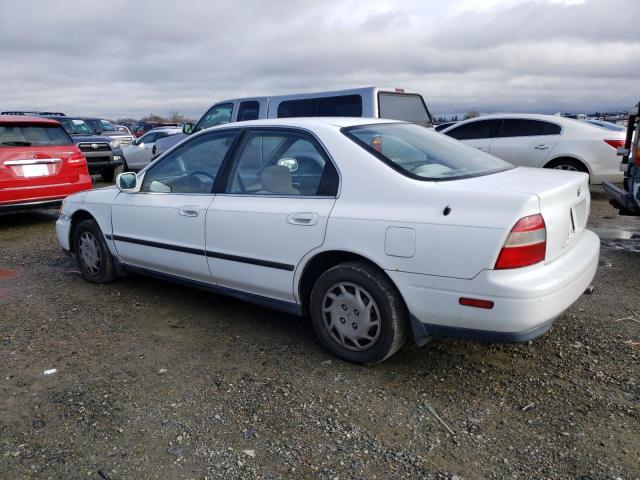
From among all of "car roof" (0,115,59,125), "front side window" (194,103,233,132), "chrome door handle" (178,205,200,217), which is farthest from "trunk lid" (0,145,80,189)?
"chrome door handle" (178,205,200,217)

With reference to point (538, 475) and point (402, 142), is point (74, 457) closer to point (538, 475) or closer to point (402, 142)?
point (538, 475)

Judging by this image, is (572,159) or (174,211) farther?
(572,159)

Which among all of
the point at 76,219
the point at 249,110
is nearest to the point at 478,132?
the point at 249,110

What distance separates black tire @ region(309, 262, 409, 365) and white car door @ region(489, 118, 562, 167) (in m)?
7.05

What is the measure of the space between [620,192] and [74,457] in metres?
5.68

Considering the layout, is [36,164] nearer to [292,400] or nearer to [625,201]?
[292,400]

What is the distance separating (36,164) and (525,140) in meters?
7.97

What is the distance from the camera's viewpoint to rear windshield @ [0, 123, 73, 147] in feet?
25.1

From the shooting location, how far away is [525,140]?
370 inches

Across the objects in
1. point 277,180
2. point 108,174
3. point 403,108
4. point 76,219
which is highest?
point 403,108

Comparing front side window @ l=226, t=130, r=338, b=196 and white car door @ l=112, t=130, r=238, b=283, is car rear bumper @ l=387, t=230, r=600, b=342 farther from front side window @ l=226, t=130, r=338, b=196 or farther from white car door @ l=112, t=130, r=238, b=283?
white car door @ l=112, t=130, r=238, b=283

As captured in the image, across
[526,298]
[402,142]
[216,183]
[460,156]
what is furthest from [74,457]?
[460,156]

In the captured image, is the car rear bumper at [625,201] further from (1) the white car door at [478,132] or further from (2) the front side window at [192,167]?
(2) the front side window at [192,167]

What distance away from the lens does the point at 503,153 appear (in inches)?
377
